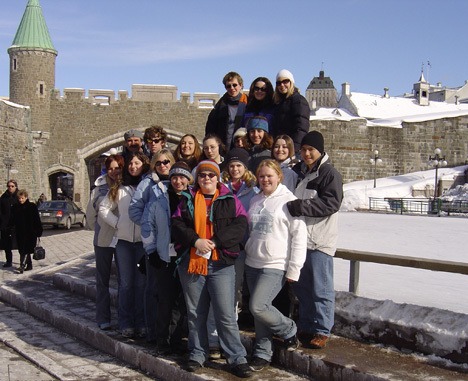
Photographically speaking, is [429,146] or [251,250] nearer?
[251,250]

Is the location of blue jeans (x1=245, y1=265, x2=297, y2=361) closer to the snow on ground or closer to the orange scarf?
the orange scarf

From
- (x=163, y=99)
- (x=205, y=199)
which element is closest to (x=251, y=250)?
(x=205, y=199)

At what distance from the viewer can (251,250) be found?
4.32 m

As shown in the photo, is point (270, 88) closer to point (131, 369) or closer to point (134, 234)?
point (134, 234)

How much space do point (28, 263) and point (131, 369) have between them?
→ 5.71m

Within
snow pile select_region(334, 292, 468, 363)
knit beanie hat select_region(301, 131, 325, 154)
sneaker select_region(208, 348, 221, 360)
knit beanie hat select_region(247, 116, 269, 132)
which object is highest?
knit beanie hat select_region(247, 116, 269, 132)

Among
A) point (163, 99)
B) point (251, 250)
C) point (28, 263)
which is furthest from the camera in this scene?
point (163, 99)

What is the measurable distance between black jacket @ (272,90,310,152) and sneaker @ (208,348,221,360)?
1.83m

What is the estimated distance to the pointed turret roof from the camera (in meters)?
31.3

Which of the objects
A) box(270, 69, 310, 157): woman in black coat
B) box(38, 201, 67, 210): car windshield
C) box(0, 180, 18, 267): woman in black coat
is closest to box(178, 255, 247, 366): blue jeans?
box(270, 69, 310, 157): woman in black coat

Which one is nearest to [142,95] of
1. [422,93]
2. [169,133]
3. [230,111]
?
[169,133]

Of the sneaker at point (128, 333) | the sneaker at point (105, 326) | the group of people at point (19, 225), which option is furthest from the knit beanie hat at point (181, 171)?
the group of people at point (19, 225)

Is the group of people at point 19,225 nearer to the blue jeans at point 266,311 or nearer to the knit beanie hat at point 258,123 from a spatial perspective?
the knit beanie hat at point 258,123

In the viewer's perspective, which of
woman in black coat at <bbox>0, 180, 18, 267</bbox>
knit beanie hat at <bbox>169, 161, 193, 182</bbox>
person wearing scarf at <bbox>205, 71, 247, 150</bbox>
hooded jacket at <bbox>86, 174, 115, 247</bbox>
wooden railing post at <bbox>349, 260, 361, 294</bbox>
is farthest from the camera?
woman in black coat at <bbox>0, 180, 18, 267</bbox>
